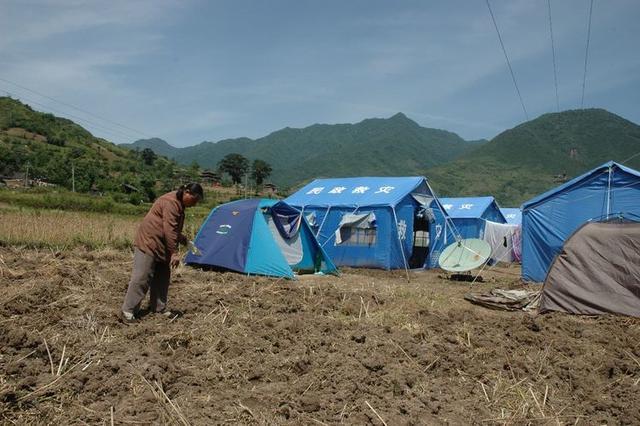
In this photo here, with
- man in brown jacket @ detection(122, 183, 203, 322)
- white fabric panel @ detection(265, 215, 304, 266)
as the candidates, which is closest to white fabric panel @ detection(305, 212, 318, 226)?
white fabric panel @ detection(265, 215, 304, 266)

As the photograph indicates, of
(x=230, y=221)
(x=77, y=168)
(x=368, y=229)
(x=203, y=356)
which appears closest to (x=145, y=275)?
(x=203, y=356)

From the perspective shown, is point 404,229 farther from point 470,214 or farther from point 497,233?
point 497,233

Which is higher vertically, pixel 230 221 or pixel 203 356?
pixel 230 221

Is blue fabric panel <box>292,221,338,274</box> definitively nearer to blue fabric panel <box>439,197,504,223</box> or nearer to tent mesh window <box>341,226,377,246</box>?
tent mesh window <box>341,226,377,246</box>

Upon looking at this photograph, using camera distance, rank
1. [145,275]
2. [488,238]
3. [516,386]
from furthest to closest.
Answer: [488,238], [145,275], [516,386]

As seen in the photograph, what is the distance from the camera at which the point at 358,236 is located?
14.3 metres

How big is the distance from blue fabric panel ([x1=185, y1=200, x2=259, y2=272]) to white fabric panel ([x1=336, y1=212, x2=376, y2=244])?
13.8 feet

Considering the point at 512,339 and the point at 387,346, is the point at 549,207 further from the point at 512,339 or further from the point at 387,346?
the point at 387,346

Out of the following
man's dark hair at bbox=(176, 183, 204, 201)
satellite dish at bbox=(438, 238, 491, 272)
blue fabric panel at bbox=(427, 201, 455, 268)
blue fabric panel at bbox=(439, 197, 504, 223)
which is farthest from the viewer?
blue fabric panel at bbox=(439, 197, 504, 223)

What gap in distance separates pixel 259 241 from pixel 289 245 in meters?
1.39

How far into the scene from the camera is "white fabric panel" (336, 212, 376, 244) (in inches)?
549

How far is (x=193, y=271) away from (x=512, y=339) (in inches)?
247

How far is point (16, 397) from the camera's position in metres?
3.21

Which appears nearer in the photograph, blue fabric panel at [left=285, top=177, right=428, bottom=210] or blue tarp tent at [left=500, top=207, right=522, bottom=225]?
blue fabric panel at [left=285, top=177, right=428, bottom=210]
